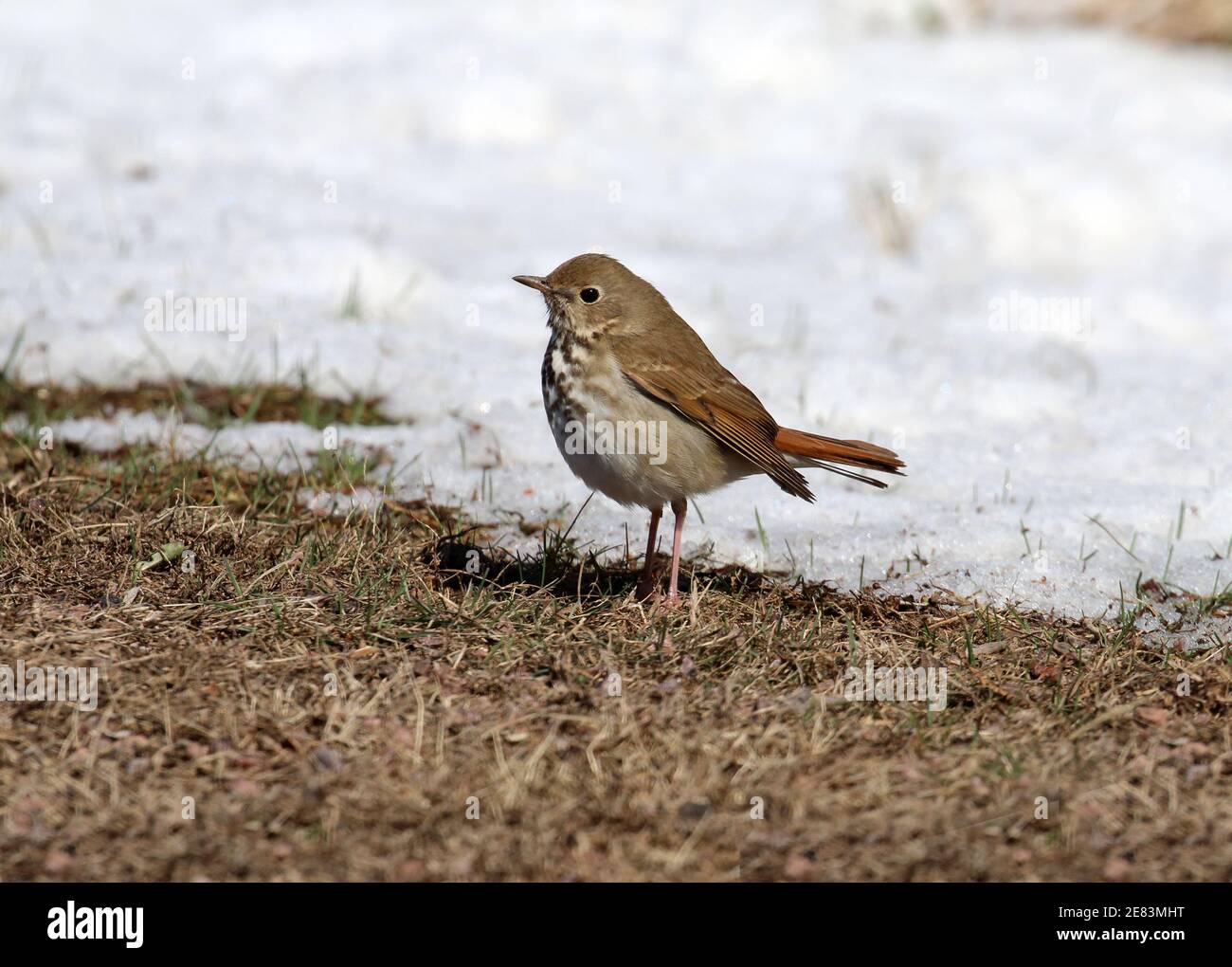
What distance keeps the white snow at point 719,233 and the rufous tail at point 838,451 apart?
0.45 m

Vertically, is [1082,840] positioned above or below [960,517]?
below

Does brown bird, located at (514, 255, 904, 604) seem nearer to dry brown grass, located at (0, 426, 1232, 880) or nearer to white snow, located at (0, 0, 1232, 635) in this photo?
dry brown grass, located at (0, 426, 1232, 880)

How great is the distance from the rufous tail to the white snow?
0.45 m

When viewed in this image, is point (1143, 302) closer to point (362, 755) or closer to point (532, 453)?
point (532, 453)

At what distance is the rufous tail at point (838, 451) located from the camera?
18.9 ft

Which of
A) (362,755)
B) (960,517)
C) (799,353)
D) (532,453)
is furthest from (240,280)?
(362,755)

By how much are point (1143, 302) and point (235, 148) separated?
648cm

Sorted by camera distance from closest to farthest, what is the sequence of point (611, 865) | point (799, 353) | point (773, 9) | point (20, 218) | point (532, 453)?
point (611, 865), point (532, 453), point (799, 353), point (20, 218), point (773, 9)

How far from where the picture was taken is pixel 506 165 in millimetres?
11039

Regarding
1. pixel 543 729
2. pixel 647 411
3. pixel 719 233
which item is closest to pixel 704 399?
pixel 647 411

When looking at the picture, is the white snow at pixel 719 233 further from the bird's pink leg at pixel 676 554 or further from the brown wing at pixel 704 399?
the brown wing at pixel 704 399

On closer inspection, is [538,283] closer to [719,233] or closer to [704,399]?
[704,399]

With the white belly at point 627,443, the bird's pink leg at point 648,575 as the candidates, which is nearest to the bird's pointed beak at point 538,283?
the white belly at point 627,443

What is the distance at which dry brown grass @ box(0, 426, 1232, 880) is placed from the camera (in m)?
3.79
